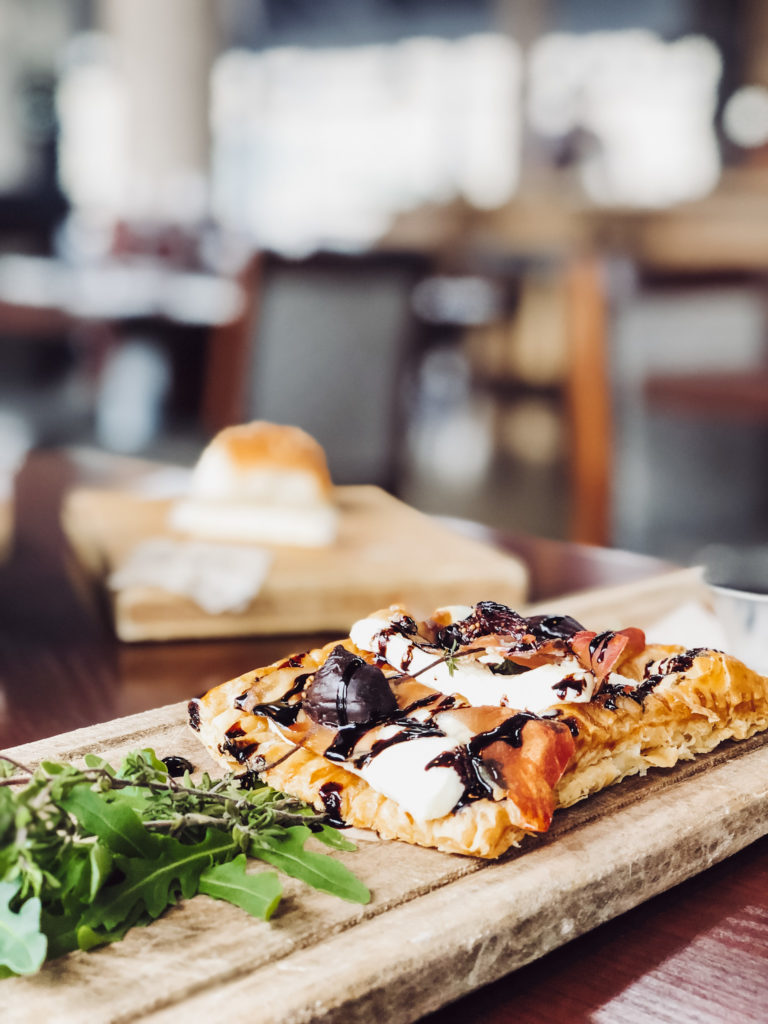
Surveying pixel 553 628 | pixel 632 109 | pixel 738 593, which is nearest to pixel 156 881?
pixel 553 628

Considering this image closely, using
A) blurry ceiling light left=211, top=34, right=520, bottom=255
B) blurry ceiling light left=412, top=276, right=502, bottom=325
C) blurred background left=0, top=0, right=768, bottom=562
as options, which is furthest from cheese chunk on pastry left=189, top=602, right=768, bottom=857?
blurry ceiling light left=211, top=34, right=520, bottom=255

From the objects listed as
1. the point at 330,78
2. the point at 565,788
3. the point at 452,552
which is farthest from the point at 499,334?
the point at 565,788

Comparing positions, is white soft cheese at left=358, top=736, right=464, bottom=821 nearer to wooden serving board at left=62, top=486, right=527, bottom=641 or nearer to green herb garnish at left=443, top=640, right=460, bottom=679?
green herb garnish at left=443, top=640, right=460, bottom=679

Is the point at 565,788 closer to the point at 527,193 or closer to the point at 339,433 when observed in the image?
the point at 339,433

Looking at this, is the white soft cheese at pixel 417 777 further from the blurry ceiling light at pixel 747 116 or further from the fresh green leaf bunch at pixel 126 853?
the blurry ceiling light at pixel 747 116

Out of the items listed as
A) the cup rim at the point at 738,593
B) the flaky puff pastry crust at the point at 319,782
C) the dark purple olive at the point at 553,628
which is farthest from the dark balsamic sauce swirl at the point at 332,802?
the cup rim at the point at 738,593

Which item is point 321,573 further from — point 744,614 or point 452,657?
point 452,657
